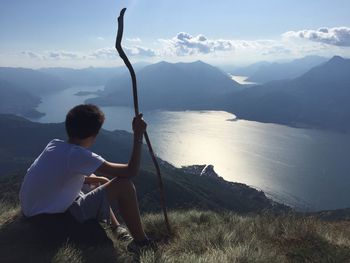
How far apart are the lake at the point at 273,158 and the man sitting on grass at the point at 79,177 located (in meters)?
72.8

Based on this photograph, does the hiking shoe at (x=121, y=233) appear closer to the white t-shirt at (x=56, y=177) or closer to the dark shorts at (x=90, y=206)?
the dark shorts at (x=90, y=206)

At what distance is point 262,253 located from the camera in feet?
16.3

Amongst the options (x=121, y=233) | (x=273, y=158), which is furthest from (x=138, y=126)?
(x=273, y=158)

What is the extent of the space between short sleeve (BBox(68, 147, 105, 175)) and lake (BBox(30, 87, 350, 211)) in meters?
73.6

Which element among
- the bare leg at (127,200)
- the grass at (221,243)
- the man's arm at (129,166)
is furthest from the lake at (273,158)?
the man's arm at (129,166)

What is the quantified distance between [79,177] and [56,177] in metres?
0.31

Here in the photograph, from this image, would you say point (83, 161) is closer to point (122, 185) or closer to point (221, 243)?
point (122, 185)

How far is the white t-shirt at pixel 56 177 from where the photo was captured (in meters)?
4.74

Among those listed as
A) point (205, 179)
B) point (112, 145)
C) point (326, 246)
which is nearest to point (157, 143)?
point (112, 145)

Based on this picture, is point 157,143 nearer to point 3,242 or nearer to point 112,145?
point 112,145

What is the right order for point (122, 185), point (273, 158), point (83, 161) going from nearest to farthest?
point (83, 161) → point (122, 185) → point (273, 158)

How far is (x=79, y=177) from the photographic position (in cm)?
506

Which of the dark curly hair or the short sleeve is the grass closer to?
the short sleeve

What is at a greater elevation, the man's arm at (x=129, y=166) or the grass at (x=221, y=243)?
the man's arm at (x=129, y=166)
